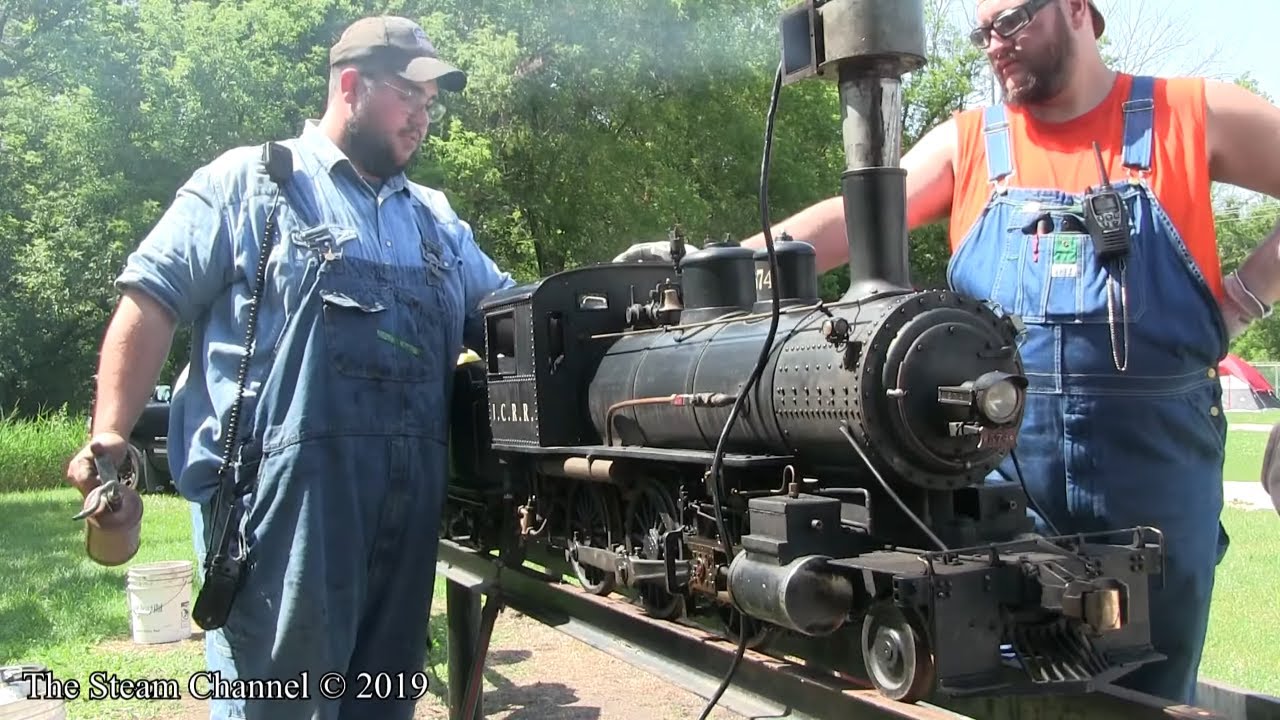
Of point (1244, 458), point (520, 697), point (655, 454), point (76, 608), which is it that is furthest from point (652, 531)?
point (1244, 458)

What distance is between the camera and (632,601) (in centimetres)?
468

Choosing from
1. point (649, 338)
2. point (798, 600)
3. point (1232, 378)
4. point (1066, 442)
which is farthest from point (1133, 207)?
point (1232, 378)

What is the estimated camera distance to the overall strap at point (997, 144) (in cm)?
316

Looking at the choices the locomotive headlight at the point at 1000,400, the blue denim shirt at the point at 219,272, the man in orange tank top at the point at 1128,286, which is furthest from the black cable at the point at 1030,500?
the blue denim shirt at the point at 219,272

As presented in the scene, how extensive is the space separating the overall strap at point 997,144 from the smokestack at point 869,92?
285mm

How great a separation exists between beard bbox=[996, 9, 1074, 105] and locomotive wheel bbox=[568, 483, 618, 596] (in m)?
2.30

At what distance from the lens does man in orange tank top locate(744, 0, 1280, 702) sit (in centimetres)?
290

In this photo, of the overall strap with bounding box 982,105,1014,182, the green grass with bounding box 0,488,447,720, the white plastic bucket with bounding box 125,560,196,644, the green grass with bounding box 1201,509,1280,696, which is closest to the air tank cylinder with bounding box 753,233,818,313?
the overall strap with bounding box 982,105,1014,182

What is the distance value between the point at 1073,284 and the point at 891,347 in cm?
53

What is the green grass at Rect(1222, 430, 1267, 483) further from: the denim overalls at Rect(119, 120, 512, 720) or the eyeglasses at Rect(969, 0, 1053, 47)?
the denim overalls at Rect(119, 120, 512, 720)

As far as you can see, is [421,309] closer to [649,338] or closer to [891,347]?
[649,338]

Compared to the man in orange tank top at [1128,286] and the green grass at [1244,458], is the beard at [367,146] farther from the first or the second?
the green grass at [1244,458]

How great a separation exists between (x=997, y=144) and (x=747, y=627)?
5.56 ft

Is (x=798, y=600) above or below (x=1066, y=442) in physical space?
below
